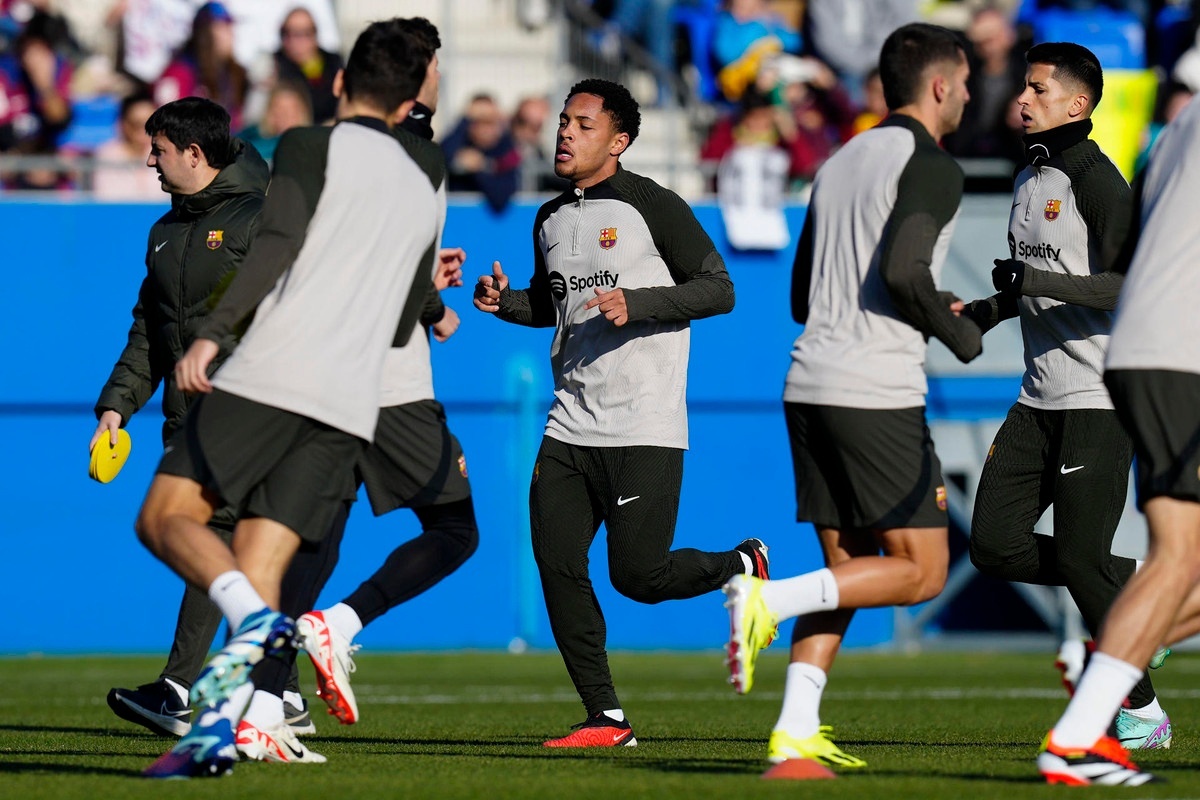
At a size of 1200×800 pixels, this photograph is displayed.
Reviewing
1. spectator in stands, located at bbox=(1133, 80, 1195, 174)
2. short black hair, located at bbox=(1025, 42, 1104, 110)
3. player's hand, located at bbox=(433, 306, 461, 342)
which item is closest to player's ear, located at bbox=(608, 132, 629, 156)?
player's hand, located at bbox=(433, 306, 461, 342)

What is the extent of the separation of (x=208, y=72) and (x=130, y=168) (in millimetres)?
1282

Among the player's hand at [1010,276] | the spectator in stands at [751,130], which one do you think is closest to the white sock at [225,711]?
the player's hand at [1010,276]

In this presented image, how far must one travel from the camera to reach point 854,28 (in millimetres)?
19266

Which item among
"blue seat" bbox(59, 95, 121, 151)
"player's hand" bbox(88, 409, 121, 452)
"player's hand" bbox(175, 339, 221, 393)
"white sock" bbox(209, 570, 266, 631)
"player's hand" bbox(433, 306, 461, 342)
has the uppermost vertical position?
"blue seat" bbox(59, 95, 121, 151)

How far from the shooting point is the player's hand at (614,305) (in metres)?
7.28

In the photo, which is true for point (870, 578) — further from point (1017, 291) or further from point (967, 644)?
point (967, 644)

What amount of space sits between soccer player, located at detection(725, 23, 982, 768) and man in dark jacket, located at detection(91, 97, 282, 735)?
259 cm

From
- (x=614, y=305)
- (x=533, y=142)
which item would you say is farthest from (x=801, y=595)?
(x=533, y=142)

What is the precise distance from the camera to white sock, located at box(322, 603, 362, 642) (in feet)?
22.4

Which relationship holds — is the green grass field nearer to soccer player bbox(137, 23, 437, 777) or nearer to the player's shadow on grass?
the player's shadow on grass

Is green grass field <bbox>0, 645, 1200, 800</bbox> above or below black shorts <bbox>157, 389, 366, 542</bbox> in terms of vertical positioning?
below

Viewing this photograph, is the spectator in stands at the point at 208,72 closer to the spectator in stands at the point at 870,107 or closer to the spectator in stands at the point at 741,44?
the spectator in stands at the point at 741,44

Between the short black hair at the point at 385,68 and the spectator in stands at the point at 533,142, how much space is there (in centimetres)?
1045

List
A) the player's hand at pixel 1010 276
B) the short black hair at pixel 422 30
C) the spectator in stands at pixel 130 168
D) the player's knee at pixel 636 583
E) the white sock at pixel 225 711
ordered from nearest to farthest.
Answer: the white sock at pixel 225 711 < the short black hair at pixel 422 30 < the player's hand at pixel 1010 276 < the player's knee at pixel 636 583 < the spectator in stands at pixel 130 168
